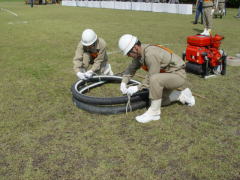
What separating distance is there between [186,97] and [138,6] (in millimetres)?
23311

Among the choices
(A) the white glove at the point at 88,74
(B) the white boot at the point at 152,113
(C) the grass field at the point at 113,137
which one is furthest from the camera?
(A) the white glove at the point at 88,74

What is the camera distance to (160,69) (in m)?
3.98

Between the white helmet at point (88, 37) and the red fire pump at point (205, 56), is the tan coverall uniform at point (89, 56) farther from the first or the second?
the red fire pump at point (205, 56)

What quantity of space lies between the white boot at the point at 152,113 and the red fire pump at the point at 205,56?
215 cm

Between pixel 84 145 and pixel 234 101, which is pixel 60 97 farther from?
pixel 234 101

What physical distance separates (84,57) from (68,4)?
112 ft

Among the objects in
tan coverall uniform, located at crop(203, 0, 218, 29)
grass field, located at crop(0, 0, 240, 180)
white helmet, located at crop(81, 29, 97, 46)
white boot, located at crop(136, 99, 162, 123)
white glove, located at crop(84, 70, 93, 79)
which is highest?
tan coverall uniform, located at crop(203, 0, 218, 29)

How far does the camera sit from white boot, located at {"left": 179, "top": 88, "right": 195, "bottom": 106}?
4.35m

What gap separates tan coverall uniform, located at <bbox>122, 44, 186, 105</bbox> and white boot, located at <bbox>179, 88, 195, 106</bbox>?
0.41m

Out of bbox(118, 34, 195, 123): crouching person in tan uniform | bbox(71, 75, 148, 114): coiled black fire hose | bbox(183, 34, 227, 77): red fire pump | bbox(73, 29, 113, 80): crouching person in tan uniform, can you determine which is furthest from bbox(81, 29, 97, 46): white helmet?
bbox(183, 34, 227, 77): red fire pump

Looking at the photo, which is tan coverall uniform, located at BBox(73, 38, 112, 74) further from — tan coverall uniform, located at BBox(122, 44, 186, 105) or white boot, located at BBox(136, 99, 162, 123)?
white boot, located at BBox(136, 99, 162, 123)

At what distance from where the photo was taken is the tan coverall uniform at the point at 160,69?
3.71 meters

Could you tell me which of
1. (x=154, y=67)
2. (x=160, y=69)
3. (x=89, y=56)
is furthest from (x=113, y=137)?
(x=89, y=56)

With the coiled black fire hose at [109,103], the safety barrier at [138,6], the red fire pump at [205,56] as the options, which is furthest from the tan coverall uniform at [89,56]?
the safety barrier at [138,6]
